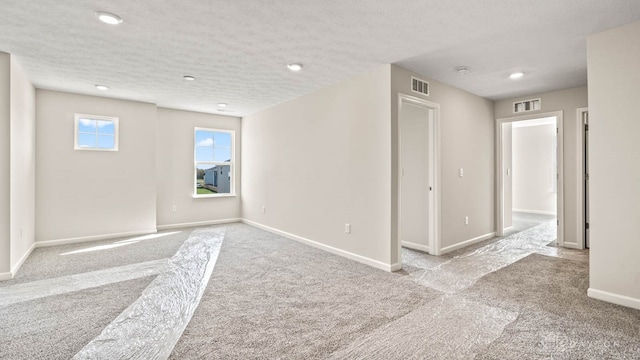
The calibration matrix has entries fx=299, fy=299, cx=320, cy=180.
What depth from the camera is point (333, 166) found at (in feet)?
14.1

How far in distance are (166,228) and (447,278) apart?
5.17 m

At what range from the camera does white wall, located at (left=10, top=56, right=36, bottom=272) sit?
3.39 metres

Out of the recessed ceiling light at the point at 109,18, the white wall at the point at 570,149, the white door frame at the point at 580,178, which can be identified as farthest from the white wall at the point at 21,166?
the white door frame at the point at 580,178

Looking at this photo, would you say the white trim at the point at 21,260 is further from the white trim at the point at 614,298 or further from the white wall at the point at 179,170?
the white trim at the point at 614,298

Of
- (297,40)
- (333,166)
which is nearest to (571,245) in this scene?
(333,166)

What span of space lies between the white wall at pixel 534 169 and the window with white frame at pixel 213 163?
8034 mm

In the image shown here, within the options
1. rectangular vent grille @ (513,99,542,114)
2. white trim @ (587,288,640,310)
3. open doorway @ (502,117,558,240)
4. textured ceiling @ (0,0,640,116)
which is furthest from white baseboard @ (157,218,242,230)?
open doorway @ (502,117,558,240)

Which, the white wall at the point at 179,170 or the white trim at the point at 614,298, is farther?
the white wall at the point at 179,170

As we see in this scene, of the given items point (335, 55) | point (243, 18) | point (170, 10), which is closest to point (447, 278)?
point (335, 55)

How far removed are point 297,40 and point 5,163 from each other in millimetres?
3406

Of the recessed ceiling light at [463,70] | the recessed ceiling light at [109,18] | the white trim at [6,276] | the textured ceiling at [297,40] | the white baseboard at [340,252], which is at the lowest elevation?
the white trim at [6,276]

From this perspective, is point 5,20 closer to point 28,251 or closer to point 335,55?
point 335,55

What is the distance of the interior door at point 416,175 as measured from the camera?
431cm

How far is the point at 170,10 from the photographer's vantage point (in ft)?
7.64
